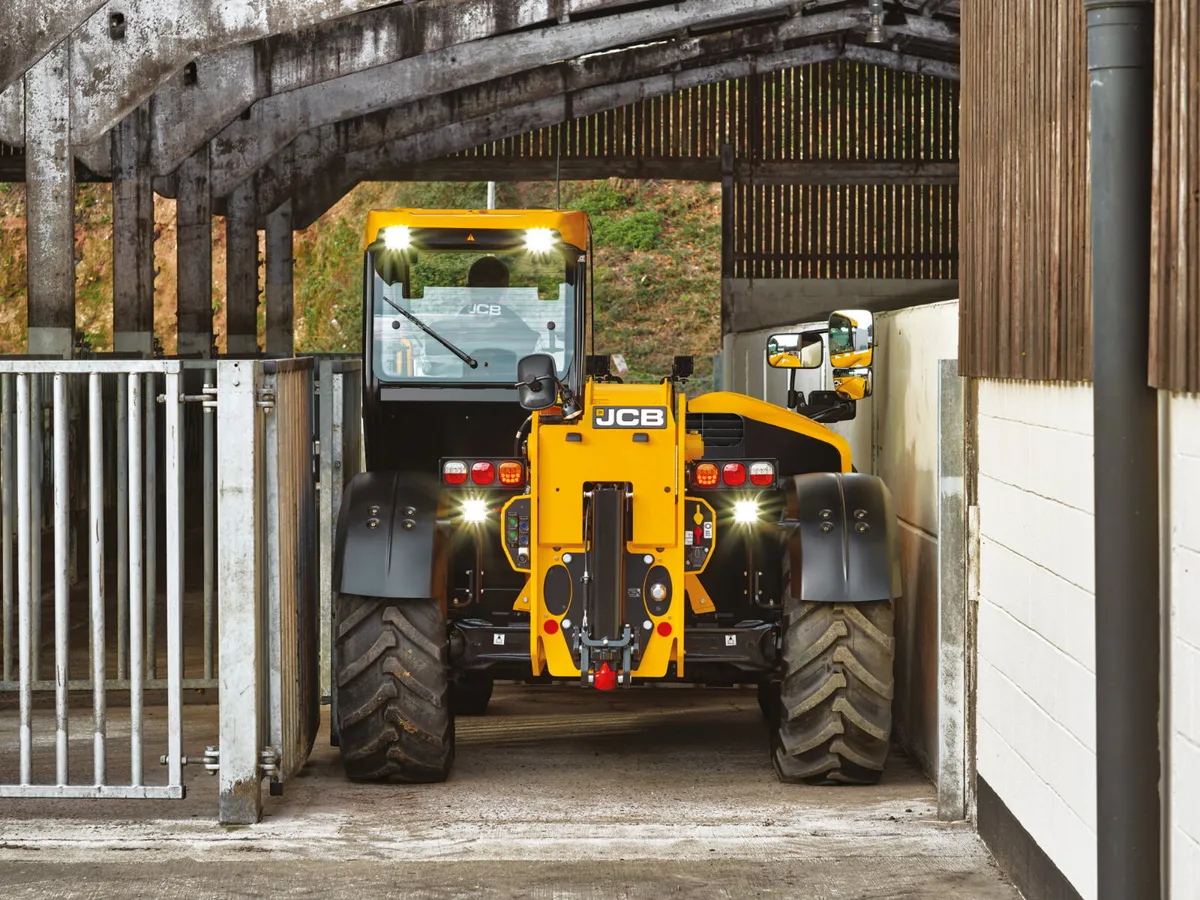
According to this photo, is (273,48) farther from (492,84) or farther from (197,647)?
(197,647)

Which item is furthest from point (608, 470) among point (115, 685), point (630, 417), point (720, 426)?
point (115, 685)

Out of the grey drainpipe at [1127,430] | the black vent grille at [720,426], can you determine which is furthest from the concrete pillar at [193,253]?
the grey drainpipe at [1127,430]

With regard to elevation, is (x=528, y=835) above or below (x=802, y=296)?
below

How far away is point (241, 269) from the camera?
23.2 m

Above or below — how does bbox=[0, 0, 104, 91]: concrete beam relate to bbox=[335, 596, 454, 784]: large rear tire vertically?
above

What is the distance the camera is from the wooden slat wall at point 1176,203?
4.04 meters

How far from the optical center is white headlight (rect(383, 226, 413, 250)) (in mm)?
8508

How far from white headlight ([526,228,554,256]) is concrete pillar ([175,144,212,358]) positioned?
11.9m

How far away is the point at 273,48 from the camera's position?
1592 centimetres

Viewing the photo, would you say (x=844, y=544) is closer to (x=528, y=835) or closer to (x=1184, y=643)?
(x=528, y=835)

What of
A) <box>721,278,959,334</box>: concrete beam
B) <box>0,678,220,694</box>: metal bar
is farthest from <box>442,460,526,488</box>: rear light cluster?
<box>721,278,959,334</box>: concrete beam

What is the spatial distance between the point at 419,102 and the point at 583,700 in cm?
1247

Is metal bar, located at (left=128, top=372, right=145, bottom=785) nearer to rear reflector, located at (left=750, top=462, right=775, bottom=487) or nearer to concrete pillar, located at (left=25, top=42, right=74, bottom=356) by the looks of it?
rear reflector, located at (left=750, top=462, right=775, bottom=487)

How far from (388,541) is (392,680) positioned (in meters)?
0.56
